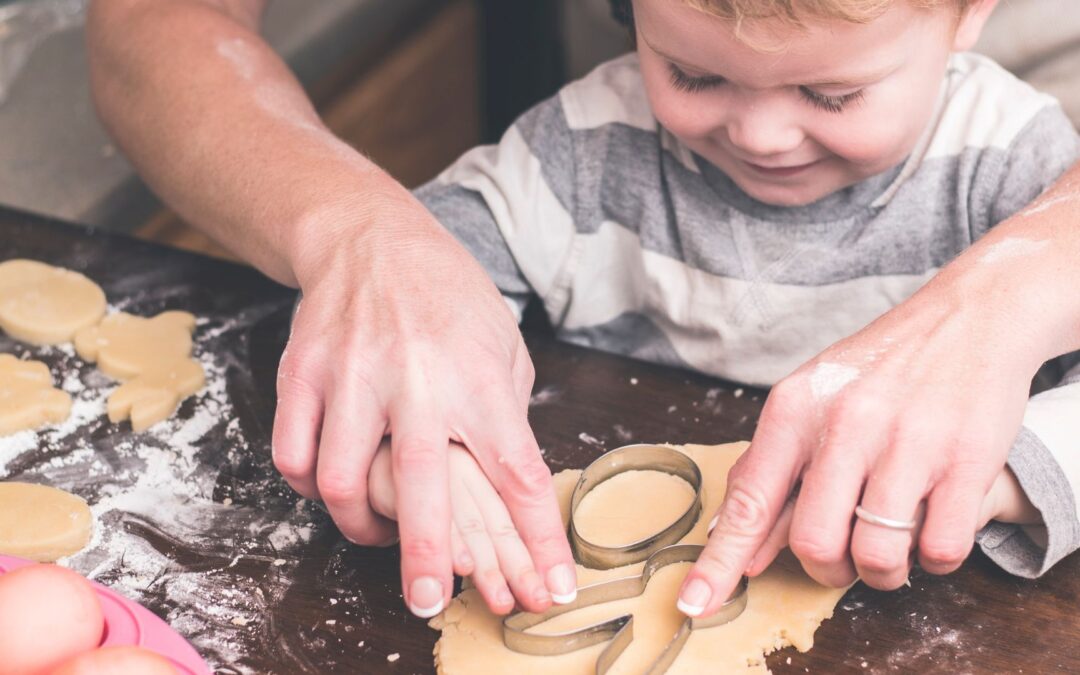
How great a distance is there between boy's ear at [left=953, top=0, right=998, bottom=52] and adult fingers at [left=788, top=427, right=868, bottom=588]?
0.42 m

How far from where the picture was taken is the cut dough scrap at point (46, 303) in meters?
1.15

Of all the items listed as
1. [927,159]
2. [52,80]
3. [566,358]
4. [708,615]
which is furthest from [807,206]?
[52,80]

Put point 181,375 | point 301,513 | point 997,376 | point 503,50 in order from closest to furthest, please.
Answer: point 997,376 → point 301,513 → point 181,375 → point 503,50

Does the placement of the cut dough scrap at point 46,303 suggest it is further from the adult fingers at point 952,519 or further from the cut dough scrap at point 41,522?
the adult fingers at point 952,519

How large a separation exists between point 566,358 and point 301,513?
12.6 inches

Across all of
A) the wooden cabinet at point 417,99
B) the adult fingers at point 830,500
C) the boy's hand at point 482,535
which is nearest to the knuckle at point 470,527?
the boy's hand at point 482,535

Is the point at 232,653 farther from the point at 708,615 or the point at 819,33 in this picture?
the point at 819,33

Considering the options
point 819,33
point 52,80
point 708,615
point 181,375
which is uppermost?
point 819,33

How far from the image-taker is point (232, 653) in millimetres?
790

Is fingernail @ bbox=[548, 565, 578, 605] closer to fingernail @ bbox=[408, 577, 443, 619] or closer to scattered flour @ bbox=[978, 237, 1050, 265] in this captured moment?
fingernail @ bbox=[408, 577, 443, 619]

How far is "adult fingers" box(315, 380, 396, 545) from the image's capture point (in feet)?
2.56

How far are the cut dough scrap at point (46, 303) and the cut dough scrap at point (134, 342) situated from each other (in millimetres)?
20

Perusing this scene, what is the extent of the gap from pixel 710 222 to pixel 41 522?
0.72m

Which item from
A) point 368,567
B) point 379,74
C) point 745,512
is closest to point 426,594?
point 368,567
